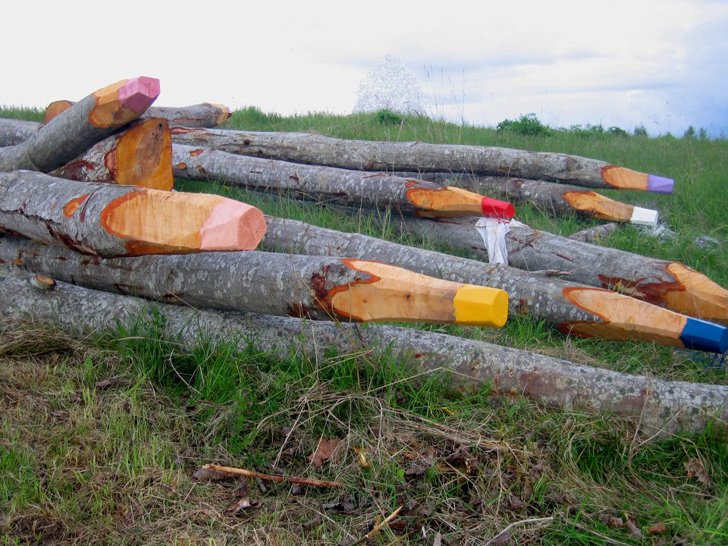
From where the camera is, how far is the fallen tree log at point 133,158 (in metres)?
5.16

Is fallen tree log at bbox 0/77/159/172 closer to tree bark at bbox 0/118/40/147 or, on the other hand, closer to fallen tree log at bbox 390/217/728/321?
fallen tree log at bbox 390/217/728/321

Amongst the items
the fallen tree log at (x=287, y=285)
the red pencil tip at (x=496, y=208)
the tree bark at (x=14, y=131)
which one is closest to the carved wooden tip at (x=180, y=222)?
the fallen tree log at (x=287, y=285)

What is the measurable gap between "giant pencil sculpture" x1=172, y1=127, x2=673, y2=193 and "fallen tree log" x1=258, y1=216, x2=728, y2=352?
203cm

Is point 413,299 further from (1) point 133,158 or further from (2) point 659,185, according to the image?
(2) point 659,185

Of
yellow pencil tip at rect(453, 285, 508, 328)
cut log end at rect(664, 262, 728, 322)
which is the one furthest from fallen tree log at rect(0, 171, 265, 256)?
cut log end at rect(664, 262, 728, 322)

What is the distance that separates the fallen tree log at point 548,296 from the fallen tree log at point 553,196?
2.34 m

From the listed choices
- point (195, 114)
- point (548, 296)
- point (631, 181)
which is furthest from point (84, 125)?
point (631, 181)

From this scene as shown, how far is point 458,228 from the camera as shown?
618 centimetres

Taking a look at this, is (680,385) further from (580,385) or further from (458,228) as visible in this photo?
(458,228)

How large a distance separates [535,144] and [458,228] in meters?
4.73

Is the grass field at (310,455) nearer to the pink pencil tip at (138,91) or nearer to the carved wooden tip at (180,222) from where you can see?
the carved wooden tip at (180,222)

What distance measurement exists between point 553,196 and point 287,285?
14.0ft

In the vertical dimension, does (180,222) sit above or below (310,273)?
above

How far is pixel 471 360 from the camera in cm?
389
